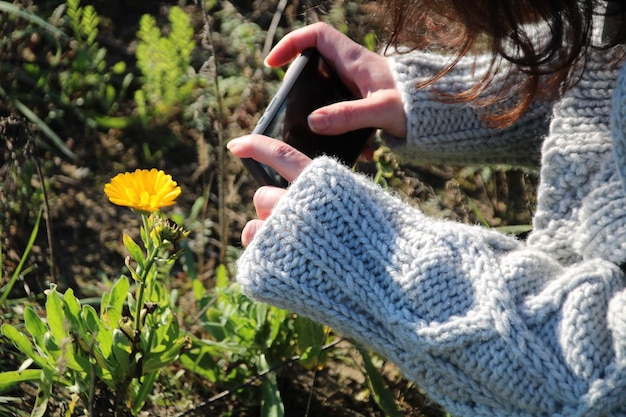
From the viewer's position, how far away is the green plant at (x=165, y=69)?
2033mm

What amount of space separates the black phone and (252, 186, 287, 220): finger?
0.21 feet

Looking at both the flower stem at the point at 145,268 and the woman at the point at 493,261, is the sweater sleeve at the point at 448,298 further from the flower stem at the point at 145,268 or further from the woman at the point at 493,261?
the flower stem at the point at 145,268

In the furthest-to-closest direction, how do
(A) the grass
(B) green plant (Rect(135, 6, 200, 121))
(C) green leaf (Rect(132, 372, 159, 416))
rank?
(B) green plant (Rect(135, 6, 200, 121))
(A) the grass
(C) green leaf (Rect(132, 372, 159, 416))

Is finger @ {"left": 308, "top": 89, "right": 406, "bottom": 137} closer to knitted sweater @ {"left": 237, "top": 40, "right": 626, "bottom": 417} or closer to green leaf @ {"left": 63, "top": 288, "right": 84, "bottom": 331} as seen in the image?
knitted sweater @ {"left": 237, "top": 40, "right": 626, "bottom": 417}

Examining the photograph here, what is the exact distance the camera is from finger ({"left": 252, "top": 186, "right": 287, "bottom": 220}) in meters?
1.21

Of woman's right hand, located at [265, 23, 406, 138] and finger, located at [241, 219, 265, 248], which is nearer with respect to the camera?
finger, located at [241, 219, 265, 248]

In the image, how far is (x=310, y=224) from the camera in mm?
1136

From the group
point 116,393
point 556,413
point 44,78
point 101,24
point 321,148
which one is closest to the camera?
point 556,413

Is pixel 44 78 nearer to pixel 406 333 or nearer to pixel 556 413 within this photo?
pixel 406 333

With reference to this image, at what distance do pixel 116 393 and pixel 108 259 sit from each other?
0.62 m

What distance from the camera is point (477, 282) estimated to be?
1111 millimetres

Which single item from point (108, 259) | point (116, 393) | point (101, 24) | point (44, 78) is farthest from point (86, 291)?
point (101, 24)

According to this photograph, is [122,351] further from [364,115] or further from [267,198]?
[364,115]

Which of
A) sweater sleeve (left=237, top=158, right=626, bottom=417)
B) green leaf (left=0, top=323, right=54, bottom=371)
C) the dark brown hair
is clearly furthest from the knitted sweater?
green leaf (left=0, top=323, right=54, bottom=371)
